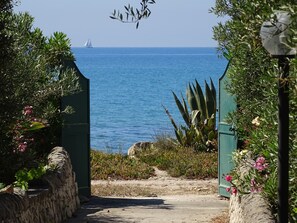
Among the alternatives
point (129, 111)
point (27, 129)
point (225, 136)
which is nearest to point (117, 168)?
point (225, 136)

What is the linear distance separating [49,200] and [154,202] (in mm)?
3464

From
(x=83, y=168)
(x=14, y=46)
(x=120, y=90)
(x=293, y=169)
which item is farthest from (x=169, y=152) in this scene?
(x=120, y=90)

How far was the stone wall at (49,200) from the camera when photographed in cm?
772

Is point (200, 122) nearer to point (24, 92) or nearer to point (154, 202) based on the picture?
point (154, 202)

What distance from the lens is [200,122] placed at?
1812 cm

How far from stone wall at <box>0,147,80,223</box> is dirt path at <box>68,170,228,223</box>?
33 cm

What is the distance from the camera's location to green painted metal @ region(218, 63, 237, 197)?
12.4 meters

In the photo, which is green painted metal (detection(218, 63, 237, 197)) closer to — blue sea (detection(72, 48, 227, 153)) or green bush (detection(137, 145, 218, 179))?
green bush (detection(137, 145, 218, 179))

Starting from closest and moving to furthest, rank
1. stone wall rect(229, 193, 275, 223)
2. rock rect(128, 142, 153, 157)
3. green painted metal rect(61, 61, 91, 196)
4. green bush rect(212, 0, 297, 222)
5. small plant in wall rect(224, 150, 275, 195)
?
green bush rect(212, 0, 297, 222), stone wall rect(229, 193, 275, 223), small plant in wall rect(224, 150, 275, 195), green painted metal rect(61, 61, 91, 196), rock rect(128, 142, 153, 157)

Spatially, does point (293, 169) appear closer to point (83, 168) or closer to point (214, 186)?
point (83, 168)

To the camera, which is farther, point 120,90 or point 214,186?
point 120,90

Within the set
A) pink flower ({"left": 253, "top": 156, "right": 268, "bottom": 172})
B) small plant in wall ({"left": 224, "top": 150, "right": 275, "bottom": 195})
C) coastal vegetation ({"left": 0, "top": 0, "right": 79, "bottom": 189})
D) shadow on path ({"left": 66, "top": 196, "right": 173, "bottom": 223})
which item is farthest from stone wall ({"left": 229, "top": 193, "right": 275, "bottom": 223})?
shadow on path ({"left": 66, "top": 196, "right": 173, "bottom": 223})

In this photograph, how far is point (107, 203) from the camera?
12.5 meters

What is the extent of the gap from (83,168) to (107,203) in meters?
0.75
